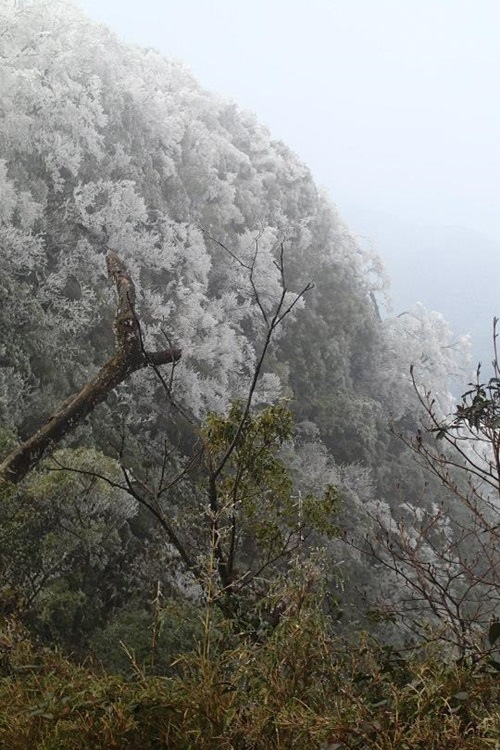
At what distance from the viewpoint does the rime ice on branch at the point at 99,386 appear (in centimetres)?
589

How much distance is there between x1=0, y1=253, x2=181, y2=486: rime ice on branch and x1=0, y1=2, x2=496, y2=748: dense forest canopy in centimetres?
44

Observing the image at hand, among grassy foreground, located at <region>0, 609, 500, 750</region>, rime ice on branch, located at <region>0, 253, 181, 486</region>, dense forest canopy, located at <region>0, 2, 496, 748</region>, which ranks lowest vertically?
grassy foreground, located at <region>0, 609, 500, 750</region>

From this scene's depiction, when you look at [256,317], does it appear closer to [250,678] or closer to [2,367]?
[2,367]

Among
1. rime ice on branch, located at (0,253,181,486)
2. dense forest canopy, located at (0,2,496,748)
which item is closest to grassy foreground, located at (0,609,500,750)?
dense forest canopy, located at (0,2,496,748)

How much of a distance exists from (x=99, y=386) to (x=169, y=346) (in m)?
0.81

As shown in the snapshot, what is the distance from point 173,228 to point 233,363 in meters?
5.49

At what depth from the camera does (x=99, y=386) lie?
609 centimetres

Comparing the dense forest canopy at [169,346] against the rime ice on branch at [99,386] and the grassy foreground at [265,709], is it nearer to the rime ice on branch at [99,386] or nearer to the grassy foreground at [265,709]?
the rime ice on branch at [99,386]

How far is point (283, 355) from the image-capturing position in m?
26.8

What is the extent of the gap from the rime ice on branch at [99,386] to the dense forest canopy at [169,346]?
0.44 metres

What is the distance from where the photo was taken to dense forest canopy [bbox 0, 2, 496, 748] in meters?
8.60

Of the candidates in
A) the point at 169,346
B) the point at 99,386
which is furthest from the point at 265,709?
the point at 99,386

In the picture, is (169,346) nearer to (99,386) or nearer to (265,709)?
(99,386)

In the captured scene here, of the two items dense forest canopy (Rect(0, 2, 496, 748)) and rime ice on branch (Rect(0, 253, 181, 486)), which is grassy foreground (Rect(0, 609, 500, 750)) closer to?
dense forest canopy (Rect(0, 2, 496, 748))
